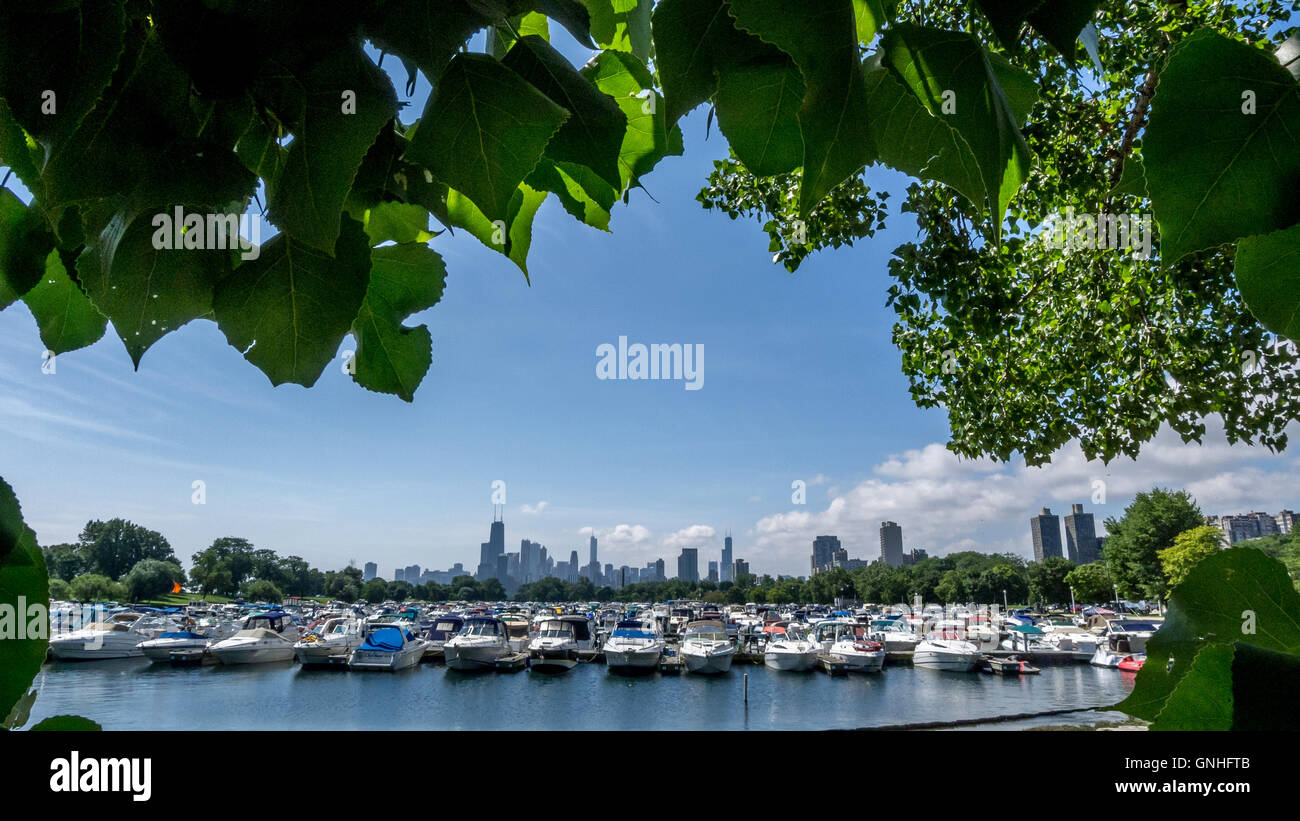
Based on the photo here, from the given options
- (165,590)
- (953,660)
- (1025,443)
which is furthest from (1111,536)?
(165,590)

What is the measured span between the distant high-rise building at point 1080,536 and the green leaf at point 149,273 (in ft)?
219

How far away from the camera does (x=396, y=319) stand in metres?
0.64

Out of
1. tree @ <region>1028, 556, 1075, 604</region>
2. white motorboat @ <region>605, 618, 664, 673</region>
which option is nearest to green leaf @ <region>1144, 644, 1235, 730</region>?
white motorboat @ <region>605, 618, 664, 673</region>

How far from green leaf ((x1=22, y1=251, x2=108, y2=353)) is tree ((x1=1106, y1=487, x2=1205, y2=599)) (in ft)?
157

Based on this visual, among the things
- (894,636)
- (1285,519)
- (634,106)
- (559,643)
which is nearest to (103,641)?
(559,643)

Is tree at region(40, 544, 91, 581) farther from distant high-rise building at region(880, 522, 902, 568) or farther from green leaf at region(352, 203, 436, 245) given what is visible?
distant high-rise building at region(880, 522, 902, 568)

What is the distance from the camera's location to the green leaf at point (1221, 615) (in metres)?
0.26

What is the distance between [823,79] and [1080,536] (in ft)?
230

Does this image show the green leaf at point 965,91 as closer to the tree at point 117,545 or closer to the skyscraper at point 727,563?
the tree at point 117,545

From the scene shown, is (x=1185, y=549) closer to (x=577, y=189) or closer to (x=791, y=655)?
(x=791, y=655)

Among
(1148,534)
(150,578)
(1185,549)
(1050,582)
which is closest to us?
(150,578)

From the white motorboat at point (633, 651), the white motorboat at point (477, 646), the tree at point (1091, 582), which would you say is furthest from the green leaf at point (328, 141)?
the tree at point (1091, 582)
